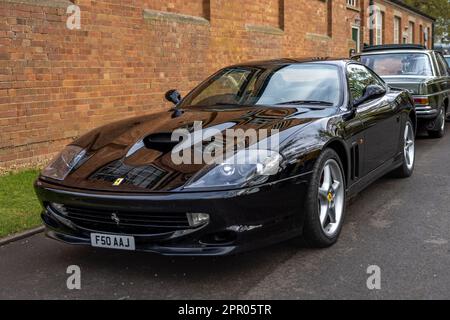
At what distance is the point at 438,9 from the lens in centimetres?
3822

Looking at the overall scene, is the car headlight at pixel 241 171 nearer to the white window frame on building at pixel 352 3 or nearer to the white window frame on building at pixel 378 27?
the white window frame on building at pixel 352 3

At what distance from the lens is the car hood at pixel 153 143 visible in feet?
12.1

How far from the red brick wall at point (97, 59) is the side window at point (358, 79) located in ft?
13.7

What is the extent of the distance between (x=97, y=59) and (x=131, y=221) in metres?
5.49

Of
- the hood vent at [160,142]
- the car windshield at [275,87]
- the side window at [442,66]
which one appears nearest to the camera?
the hood vent at [160,142]

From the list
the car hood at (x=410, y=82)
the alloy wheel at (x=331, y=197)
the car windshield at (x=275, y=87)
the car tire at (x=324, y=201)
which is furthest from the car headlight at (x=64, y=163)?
the car hood at (x=410, y=82)

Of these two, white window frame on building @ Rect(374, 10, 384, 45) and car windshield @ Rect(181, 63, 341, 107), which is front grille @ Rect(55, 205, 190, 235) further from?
white window frame on building @ Rect(374, 10, 384, 45)

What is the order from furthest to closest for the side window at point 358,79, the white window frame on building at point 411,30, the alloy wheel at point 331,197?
the white window frame on building at point 411,30 < the side window at point 358,79 < the alloy wheel at point 331,197

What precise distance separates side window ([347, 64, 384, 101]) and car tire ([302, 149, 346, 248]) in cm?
99

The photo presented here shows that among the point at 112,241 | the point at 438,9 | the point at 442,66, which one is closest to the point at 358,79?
the point at 112,241
